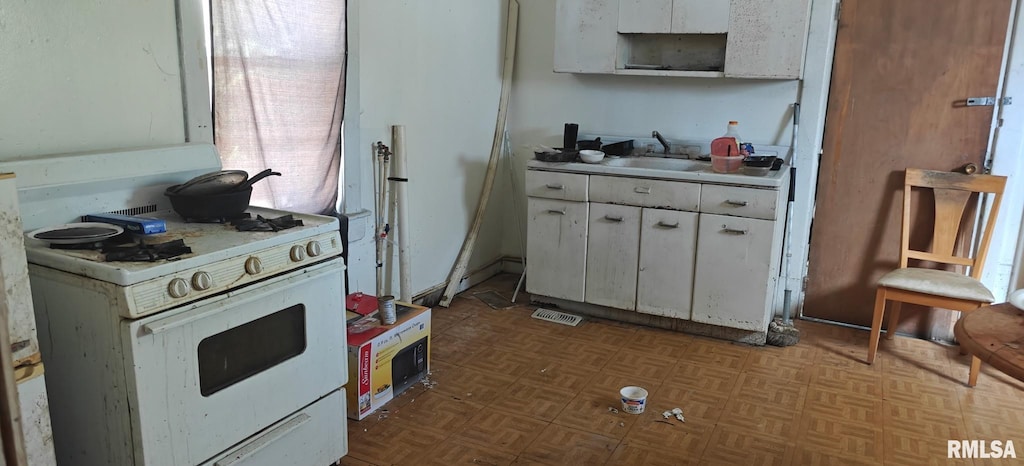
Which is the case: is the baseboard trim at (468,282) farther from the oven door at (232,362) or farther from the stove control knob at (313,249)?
the stove control knob at (313,249)

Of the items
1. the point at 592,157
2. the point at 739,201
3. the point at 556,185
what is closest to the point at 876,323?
the point at 739,201

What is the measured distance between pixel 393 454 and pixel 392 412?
0.32m

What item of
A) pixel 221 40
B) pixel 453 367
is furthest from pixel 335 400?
pixel 221 40

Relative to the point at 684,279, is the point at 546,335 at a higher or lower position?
lower

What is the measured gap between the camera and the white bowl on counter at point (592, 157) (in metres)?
3.89

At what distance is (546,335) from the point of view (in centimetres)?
376

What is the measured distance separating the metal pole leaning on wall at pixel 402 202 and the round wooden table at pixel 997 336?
8.14 ft

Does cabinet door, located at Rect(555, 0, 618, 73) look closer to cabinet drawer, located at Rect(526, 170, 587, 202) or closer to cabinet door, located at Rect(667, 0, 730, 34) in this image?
cabinet door, located at Rect(667, 0, 730, 34)

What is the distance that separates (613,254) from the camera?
387cm

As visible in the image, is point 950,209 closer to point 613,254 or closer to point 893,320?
point 893,320

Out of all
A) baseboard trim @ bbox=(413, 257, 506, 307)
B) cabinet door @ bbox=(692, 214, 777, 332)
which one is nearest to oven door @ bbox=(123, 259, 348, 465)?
baseboard trim @ bbox=(413, 257, 506, 307)

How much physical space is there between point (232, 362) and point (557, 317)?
228cm

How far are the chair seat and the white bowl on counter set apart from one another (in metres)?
1.54

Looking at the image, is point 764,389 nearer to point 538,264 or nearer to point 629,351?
point 629,351
